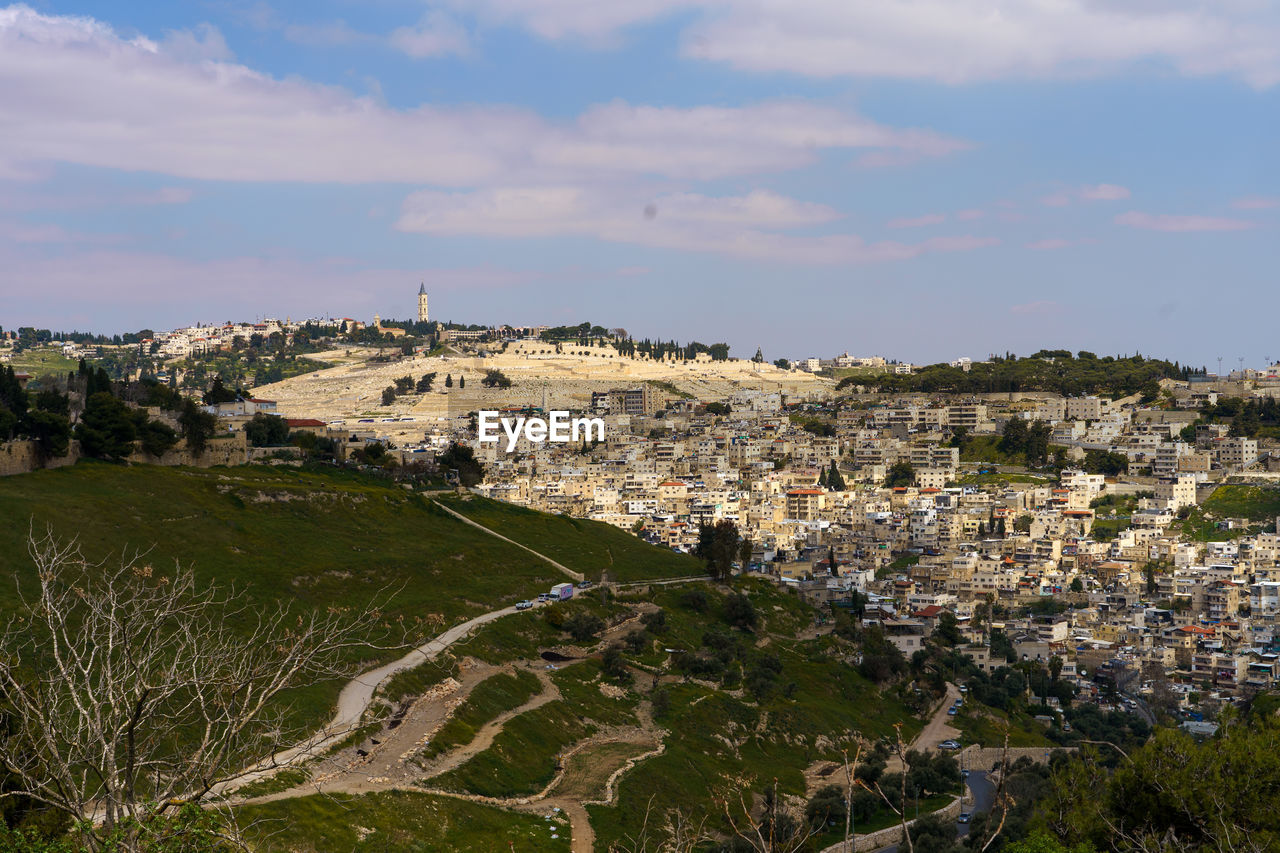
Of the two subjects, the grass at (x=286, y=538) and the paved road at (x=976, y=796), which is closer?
the paved road at (x=976, y=796)

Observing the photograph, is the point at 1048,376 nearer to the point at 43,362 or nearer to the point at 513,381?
the point at 513,381

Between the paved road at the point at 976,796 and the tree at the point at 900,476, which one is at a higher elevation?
the tree at the point at 900,476

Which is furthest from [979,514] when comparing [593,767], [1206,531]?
[593,767]

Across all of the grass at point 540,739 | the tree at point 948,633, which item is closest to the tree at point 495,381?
the tree at point 948,633

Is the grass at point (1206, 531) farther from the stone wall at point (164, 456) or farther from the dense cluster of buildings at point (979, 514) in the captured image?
the stone wall at point (164, 456)

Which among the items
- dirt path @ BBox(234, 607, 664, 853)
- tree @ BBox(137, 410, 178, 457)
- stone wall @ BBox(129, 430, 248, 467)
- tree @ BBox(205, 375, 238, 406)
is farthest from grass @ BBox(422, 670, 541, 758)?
tree @ BBox(205, 375, 238, 406)

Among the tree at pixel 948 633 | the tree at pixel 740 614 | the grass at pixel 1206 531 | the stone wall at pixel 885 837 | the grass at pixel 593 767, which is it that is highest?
the grass at pixel 1206 531

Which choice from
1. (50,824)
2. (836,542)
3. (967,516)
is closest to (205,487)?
(50,824)
